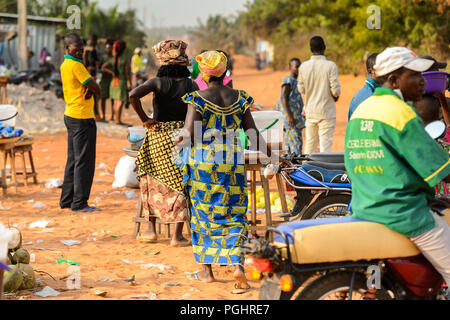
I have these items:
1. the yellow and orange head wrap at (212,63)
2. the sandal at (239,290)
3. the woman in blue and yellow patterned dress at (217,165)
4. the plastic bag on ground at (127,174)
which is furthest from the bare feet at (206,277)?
the plastic bag on ground at (127,174)

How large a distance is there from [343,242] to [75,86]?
5.30m

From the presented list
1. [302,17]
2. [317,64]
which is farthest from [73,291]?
[302,17]

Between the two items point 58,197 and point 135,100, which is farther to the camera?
point 58,197

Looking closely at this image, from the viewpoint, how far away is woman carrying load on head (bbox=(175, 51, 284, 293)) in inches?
195

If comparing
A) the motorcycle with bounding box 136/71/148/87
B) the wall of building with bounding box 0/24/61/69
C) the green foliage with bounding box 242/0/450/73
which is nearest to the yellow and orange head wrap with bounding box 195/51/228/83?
the motorcycle with bounding box 136/71/148/87

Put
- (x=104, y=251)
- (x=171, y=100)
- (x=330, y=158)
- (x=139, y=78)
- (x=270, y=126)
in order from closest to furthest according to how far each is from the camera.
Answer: (x=330, y=158), (x=270, y=126), (x=171, y=100), (x=104, y=251), (x=139, y=78)

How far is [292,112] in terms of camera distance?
9555 mm

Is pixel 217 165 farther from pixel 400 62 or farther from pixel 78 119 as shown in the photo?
pixel 78 119

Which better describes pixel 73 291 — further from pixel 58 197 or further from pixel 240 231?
pixel 58 197

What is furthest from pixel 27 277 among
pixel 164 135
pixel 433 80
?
pixel 433 80

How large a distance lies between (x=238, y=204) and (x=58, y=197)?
474 centimetres

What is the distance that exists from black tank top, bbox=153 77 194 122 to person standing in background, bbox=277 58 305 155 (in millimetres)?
3484

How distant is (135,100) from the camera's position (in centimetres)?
607

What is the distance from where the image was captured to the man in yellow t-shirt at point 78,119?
24.9 ft
